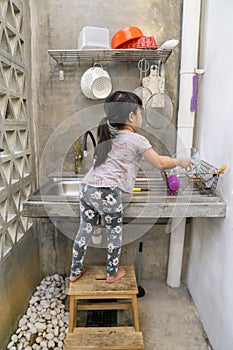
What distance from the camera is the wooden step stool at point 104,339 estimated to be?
1.27 metres

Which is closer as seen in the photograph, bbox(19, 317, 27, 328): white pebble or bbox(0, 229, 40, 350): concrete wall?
bbox(0, 229, 40, 350): concrete wall

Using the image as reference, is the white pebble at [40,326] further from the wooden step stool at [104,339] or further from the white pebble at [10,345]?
the wooden step stool at [104,339]

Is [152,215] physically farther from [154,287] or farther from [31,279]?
[31,279]

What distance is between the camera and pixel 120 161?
4.25ft

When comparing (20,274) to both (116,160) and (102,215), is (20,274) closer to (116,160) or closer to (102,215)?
(102,215)

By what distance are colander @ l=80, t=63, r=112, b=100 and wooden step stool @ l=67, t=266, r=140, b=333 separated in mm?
1172

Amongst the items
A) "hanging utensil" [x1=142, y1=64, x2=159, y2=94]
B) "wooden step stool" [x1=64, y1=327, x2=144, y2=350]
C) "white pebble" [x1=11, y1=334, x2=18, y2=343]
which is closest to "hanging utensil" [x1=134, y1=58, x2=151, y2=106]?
"hanging utensil" [x1=142, y1=64, x2=159, y2=94]

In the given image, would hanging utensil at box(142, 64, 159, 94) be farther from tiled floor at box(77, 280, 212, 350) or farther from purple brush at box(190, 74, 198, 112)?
tiled floor at box(77, 280, 212, 350)

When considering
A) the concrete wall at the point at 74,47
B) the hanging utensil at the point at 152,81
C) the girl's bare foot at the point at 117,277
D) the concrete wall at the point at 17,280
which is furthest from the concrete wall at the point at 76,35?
the girl's bare foot at the point at 117,277

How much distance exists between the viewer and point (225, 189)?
1.33 metres

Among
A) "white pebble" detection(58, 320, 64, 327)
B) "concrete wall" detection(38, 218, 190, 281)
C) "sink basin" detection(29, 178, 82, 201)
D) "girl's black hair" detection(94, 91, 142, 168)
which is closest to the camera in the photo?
"girl's black hair" detection(94, 91, 142, 168)

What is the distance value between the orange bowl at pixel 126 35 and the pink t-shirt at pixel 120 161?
704 mm

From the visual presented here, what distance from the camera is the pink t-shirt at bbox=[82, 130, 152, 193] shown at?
1.27 m

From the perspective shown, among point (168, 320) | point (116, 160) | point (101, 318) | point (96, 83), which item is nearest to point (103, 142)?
point (116, 160)
